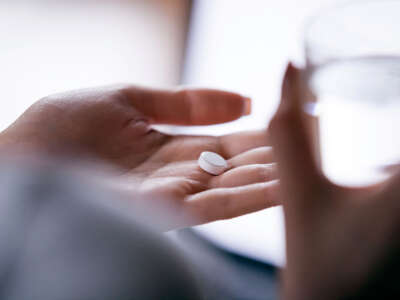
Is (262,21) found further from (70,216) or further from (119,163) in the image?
(70,216)

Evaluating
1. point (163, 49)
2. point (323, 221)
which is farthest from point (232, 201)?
point (163, 49)

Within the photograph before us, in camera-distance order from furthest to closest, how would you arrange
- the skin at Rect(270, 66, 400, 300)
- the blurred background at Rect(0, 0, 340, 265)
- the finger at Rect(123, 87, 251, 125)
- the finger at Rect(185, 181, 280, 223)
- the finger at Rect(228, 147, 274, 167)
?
the blurred background at Rect(0, 0, 340, 265)
the finger at Rect(123, 87, 251, 125)
the finger at Rect(228, 147, 274, 167)
the finger at Rect(185, 181, 280, 223)
the skin at Rect(270, 66, 400, 300)

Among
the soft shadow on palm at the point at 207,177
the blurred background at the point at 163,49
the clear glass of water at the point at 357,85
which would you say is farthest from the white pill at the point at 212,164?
the blurred background at the point at 163,49

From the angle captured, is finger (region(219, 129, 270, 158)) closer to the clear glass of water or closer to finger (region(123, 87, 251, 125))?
finger (region(123, 87, 251, 125))

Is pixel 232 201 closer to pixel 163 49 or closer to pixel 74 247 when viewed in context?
pixel 74 247

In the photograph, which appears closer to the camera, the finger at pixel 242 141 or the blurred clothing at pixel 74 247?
the blurred clothing at pixel 74 247

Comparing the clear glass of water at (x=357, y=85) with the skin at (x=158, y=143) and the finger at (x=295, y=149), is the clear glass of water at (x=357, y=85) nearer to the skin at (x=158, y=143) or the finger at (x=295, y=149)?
the finger at (x=295, y=149)

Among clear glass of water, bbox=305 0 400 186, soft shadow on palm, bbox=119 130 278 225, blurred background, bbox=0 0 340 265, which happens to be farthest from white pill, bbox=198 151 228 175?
blurred background, bbox=0 0 340 265

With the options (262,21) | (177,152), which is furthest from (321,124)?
(262,21)
